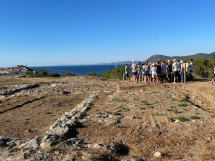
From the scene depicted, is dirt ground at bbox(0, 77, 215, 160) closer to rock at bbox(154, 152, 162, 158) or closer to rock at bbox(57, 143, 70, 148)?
rock at bbox(154, 152, 162, 158)

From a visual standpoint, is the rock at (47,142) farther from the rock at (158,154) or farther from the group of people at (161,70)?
the group of people at (161,70)

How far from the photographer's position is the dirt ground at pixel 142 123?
595cm

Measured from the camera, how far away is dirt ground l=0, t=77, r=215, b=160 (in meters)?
5.95

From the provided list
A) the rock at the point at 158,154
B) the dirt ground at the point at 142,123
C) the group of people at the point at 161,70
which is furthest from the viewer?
the group of people at the point at 161,70

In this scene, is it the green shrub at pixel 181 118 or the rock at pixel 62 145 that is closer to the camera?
the rock at pixel 62 145

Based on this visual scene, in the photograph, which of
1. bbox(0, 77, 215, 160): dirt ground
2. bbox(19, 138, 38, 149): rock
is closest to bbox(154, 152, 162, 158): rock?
bbox(0, 77, 215, 160): dirt ground

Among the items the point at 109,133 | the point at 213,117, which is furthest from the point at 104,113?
the point at 213,117

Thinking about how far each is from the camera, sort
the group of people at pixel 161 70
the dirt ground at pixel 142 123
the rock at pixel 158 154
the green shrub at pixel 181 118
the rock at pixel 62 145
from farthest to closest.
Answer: the group of people at pixel 161 70, the green shrub at pixel 181 118, the dirt ground at pixel 142 123, the rock at pixel 62 145, the rock at pixel 158 154

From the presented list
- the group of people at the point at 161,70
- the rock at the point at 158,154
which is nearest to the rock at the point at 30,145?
the rock at the point at 158,154

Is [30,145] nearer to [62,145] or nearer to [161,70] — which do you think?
[62,145]

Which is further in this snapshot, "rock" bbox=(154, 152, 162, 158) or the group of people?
the group of people

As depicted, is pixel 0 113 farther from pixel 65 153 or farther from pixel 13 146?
pixel 65 153

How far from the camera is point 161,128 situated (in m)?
7.29

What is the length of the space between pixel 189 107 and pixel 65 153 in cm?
732
